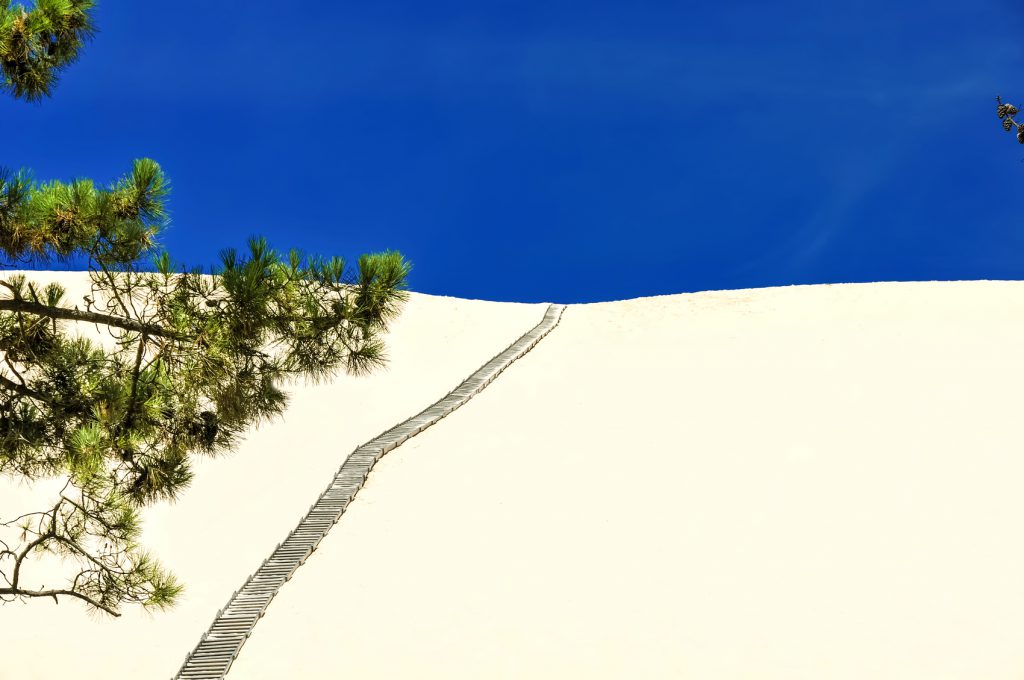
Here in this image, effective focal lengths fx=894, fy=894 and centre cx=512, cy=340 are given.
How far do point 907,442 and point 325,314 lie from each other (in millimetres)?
13698

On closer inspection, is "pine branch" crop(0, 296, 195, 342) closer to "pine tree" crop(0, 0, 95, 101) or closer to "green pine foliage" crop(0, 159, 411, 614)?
"green pine foliage" crop(0, 159, 411, 614)

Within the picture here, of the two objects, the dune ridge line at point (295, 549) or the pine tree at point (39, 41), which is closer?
the pine tree at point (39, 41)

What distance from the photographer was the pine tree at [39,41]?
9.23 meters

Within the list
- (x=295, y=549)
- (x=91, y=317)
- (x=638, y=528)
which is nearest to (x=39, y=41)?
(x=91, y=317)

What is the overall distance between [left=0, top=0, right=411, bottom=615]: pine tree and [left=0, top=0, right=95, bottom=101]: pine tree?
0.7 inches

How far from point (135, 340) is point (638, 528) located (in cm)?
949

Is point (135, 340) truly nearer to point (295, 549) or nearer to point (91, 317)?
point (91, 317)

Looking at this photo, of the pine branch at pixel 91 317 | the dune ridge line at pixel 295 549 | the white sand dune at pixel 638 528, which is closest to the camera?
the pine branch at pixel 91 317

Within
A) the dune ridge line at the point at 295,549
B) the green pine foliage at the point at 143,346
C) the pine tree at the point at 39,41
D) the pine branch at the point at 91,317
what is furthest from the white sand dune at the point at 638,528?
the pine tree at the point at 39,41

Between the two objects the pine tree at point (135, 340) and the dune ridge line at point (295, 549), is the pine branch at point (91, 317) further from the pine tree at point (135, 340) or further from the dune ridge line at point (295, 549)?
the dune ridge line at point (295, 549)

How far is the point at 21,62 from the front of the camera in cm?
A: 951

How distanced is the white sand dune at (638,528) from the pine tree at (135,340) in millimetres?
4296

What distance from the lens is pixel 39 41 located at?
9703mm

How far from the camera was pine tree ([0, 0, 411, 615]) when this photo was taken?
8.57 m
